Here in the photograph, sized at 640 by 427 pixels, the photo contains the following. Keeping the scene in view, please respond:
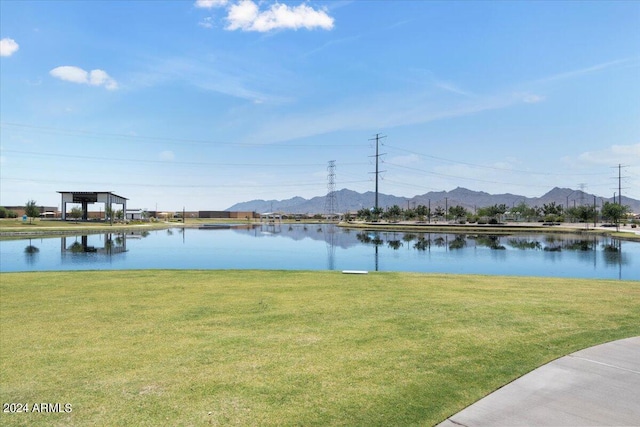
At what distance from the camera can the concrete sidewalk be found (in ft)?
13.2

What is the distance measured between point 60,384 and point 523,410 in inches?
220

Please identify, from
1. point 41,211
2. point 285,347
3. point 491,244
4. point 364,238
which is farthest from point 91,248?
point 41,211

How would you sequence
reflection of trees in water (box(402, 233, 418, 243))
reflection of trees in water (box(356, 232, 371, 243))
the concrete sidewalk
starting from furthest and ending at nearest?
reflection of trees in water (box(402, 233, 418, 243)) → reflection of trees in water (box(356, 232, 371, 243)) → the concrete sidewalk

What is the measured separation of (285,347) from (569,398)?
383 cm

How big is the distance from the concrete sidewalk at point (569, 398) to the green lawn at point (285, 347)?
0.80 feet

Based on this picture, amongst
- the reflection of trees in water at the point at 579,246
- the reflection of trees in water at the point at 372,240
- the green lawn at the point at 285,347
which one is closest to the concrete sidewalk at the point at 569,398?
the green lawn at the point at 285,347

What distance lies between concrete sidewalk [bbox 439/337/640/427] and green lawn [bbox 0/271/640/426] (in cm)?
24

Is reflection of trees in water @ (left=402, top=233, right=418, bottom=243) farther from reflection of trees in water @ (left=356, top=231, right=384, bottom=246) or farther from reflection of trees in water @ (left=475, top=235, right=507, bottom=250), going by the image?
reflection of trees in water @ (left=475, top=235, right=507, bottom=250)

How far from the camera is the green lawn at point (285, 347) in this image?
4430 millimetres

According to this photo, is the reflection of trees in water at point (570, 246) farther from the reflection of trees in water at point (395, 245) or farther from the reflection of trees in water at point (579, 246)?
the reflection of trees in water at point (395, 245)

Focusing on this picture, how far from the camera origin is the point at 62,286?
1241 cm

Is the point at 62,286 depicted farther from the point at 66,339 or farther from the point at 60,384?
the point at 60,384

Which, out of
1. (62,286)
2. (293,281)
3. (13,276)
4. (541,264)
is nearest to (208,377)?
(293,281)

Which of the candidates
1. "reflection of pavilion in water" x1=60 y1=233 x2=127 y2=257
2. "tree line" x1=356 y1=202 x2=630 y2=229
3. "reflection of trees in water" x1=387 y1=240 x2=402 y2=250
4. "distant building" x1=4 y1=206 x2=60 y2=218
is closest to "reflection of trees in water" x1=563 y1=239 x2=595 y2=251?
"reflection of trees in water" x1=387 y1=240 x2=402 y2=250
